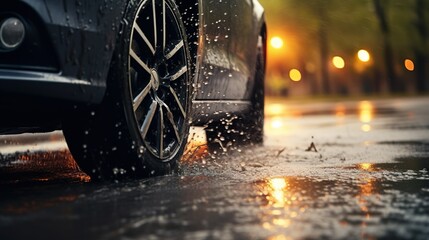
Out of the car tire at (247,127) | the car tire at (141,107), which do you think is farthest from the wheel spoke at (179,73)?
the car tire at (247,127)

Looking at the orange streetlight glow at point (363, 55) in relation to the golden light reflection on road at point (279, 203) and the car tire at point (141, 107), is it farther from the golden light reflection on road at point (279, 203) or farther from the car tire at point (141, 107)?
the golden light reflection on road at point (279, 203)

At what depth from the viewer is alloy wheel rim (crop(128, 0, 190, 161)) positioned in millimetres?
4805

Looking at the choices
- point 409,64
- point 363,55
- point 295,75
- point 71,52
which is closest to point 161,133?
point 71,52

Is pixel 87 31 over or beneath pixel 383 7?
beneath

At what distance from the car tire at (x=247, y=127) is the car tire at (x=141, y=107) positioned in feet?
8.46

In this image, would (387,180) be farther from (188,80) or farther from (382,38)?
(382,38)

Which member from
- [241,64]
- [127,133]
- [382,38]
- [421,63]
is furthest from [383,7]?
[127,133]

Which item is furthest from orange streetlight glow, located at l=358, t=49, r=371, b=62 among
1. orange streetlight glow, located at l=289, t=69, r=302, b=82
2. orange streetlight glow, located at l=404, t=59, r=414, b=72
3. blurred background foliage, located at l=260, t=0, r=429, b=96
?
orange streetlight glow, located at l=289, t=69, r=302, b=82

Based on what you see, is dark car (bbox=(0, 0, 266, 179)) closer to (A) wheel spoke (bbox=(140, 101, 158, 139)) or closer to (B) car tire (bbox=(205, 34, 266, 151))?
(A) wheel spoke (bbox=(140, 101, 158, 139))

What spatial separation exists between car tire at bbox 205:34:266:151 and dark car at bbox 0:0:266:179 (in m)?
1.62

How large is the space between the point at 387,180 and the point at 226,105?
6.70 feet

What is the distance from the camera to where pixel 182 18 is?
5562 millimetres

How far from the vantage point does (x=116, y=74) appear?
4.44 meters

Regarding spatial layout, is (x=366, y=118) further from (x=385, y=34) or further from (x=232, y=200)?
(x=385, y=34)
